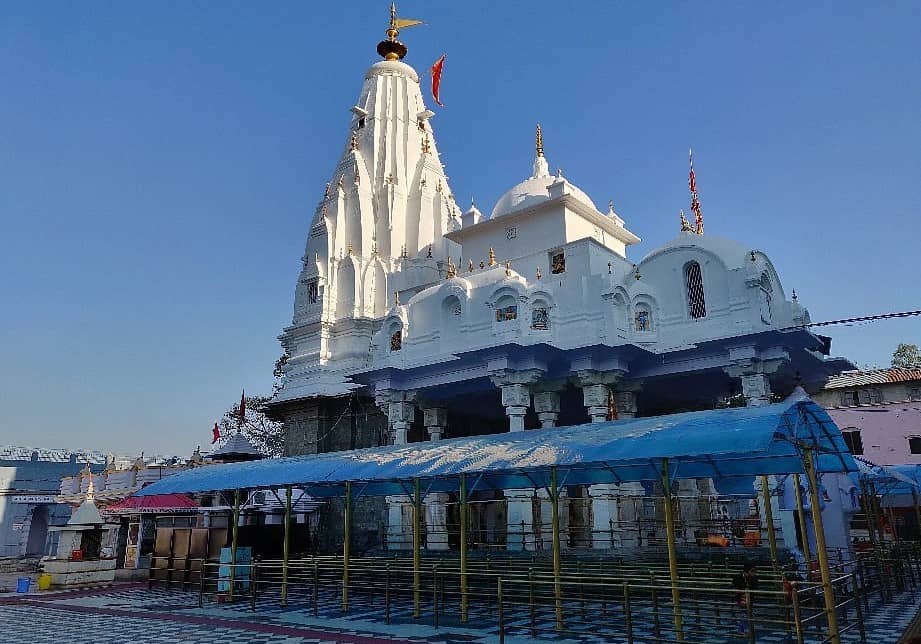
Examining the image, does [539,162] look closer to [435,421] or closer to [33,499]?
[435,421]

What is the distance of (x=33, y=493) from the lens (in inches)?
1859

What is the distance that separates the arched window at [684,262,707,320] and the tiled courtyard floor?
9427 mm

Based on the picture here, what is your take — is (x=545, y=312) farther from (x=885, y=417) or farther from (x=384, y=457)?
(x=885, y=417)

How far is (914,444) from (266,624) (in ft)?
106

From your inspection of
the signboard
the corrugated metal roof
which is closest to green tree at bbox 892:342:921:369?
the corrugated metal roof

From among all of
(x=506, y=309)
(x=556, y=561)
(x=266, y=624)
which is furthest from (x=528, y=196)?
(x=266, y=624)

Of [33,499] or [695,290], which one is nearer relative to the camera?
[695,290]

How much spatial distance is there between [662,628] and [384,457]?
667 cm

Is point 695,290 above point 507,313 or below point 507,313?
above

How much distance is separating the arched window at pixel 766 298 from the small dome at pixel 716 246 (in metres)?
0.87

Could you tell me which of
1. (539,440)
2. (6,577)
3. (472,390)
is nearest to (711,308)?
(472,390)

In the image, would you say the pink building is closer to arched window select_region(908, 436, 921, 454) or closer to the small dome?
arched window select_region(908, 436, 921, 454)

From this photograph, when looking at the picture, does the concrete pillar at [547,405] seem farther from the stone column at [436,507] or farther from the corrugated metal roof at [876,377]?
the corrugated metal roof at [876,377]

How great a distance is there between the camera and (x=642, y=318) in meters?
23.3
